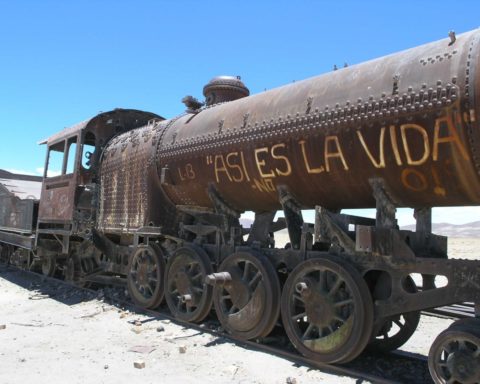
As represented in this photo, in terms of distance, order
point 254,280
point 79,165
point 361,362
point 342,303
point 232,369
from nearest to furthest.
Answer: point 342,303 → point 232,369 → point 361,362 → point 254,280 → point 79,165

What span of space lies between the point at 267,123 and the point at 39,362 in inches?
149

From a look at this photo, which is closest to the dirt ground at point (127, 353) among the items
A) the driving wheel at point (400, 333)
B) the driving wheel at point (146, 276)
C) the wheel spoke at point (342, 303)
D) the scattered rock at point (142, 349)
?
the scattered rock at point (142, 349)

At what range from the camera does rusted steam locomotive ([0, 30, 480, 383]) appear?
3988 mm

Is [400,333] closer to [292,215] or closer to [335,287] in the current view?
[335,287]

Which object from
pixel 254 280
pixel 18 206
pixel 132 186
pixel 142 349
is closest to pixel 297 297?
pixel 254 280

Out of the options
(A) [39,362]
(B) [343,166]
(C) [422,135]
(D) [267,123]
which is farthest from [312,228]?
(A) [39,362]

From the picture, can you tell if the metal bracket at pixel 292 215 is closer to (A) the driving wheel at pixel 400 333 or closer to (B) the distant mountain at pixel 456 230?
(A) the driving wheel at pixel 400 333

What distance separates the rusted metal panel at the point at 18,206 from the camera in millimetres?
11520

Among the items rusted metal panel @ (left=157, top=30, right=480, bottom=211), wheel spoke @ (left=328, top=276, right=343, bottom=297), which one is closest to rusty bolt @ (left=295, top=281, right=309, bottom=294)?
wheel spoke @ (left=328, top=276, right=343, bottom=297)

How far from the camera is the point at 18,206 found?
12.4m

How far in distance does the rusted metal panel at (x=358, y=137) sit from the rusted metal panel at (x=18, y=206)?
22.0 feet

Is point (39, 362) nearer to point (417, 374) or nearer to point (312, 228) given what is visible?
point (312, 228)

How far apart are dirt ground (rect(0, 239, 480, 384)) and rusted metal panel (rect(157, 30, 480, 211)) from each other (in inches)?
75.1

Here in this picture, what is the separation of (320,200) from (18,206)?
988 centimetres
